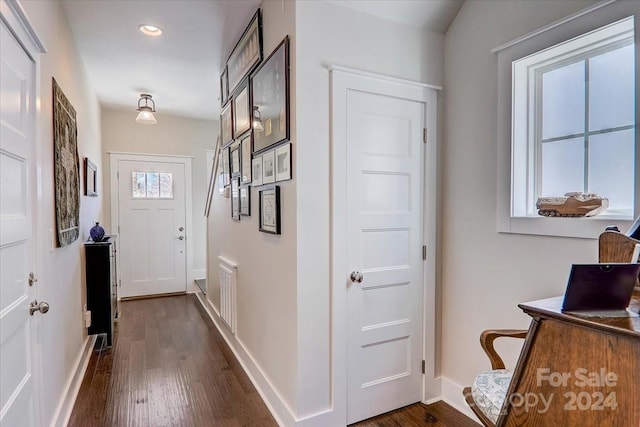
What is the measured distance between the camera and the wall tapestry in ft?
6.79

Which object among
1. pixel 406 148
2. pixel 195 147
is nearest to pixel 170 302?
pixel 195 147

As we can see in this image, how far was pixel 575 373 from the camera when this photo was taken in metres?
0.94

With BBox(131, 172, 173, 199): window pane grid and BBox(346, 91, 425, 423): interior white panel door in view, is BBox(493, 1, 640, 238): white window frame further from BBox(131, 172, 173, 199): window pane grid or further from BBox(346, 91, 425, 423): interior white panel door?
BBox(131, 172, 173, 199): window pane grid

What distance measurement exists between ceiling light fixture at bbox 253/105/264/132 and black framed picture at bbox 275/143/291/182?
371 mm

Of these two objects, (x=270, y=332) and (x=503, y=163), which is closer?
(x=503, y=163)

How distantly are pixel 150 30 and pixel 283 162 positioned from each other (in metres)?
1.73

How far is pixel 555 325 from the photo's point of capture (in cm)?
100

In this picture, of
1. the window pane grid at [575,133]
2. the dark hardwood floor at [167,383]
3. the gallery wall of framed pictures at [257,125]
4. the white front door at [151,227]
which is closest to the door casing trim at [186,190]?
the white front door at [151,227]

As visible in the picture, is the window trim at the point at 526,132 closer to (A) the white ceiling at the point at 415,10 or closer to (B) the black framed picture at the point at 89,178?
(A) the white ceiling at the point at 415,10

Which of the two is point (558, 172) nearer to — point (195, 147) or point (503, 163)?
point (503, 163)

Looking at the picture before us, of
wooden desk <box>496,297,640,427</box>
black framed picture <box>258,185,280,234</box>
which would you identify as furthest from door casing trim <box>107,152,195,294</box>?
wooden desk <box>496,297,640,427</box>

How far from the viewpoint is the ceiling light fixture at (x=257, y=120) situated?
2.34 m

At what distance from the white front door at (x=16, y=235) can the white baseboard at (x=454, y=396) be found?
228 cm

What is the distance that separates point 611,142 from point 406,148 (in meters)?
1.01
